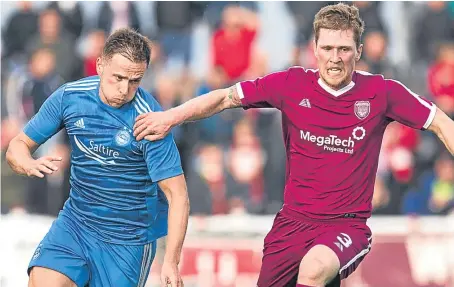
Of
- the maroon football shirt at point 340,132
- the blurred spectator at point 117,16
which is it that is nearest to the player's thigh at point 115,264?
the maroon football shirt at point 340,132

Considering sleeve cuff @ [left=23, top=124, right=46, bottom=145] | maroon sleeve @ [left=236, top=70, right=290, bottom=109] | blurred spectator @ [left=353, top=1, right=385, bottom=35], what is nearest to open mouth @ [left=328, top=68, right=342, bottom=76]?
maroon sleeve @ [left=236, top=70, right=290, bottom=109]

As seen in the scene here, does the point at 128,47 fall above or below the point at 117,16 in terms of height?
above

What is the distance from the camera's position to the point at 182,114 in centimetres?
688

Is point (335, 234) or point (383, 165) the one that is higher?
point (335, 234)

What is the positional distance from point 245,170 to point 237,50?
1.40 metres

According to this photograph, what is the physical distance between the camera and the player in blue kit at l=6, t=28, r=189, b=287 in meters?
6.61

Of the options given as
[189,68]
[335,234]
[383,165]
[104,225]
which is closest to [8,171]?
[189,68]

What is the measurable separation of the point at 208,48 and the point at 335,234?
5.38 metres

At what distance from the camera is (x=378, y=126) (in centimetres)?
701

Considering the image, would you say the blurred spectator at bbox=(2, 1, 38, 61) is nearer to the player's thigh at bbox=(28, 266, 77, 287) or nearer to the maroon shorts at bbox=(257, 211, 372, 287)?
the maroon shorts at bbox=(257, 211, 372, 287)

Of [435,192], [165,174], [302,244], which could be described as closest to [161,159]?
[165,174]

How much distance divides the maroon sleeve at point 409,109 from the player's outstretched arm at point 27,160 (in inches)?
89.0

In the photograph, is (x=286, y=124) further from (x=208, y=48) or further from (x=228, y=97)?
(x=208, y=48)

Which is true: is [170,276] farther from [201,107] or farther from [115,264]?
[201,107]
